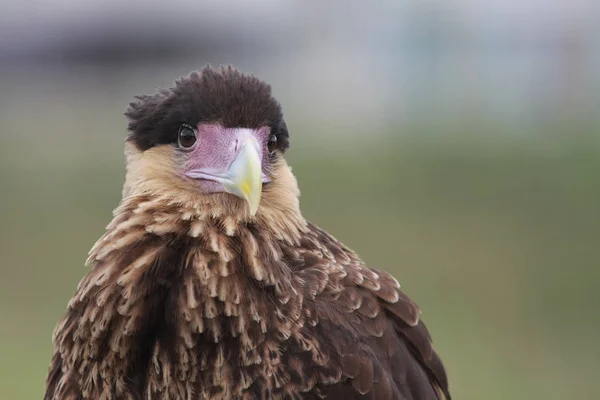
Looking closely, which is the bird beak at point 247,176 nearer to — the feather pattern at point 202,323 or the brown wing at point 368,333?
the feather pattern at point 202,323

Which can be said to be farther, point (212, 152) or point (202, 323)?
point (212, 152)

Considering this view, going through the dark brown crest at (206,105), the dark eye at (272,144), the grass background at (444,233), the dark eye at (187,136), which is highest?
the dark brown crest at (206,105)

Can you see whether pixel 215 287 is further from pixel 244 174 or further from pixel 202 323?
pixel 244 174

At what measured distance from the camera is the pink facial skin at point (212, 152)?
3010 mm

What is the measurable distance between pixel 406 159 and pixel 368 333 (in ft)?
33.1

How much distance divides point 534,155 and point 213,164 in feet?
32.6

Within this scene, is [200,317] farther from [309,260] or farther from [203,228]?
[309,260]

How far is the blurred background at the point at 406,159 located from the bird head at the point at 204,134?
16.3 ft

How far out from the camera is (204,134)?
120 inches

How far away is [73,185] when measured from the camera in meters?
12.7

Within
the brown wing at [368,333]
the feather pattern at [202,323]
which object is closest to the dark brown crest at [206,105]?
the feather pattern at [202,323]

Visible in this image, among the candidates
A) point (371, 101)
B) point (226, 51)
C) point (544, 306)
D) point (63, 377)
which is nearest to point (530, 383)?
point (544, 306)

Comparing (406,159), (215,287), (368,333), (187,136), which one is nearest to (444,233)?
(406,159)

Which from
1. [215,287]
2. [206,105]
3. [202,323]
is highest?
[206,105]
